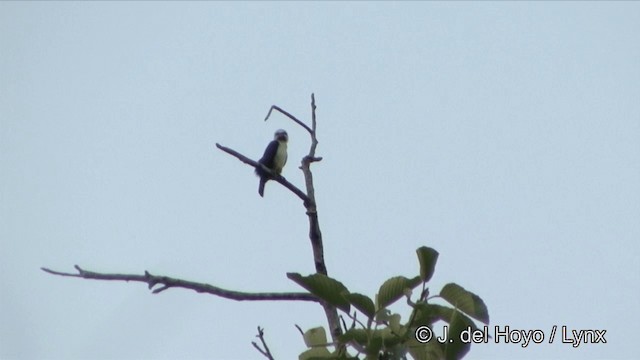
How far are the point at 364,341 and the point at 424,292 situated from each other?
0.92ft

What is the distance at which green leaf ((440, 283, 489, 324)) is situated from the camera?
2461 mm

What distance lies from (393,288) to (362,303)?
121 mm

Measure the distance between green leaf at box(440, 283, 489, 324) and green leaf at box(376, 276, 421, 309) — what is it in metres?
0.11

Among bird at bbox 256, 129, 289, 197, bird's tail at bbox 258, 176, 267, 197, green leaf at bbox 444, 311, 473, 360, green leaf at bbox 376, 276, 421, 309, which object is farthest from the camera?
bird at bbox 256, 129, 289, 197

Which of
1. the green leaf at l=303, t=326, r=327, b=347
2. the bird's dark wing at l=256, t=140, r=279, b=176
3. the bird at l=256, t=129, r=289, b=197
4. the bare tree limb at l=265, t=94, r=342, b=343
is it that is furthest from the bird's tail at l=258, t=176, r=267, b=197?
the green leaf at l=303, t=326, r=327, b=347

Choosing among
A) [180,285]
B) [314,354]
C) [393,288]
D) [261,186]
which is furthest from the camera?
[261,186]

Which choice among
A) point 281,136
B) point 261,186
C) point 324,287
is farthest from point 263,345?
point 281,136

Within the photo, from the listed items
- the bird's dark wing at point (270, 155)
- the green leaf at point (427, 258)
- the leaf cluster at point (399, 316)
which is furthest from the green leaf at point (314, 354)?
the bird's dark wing at point (270, 155)

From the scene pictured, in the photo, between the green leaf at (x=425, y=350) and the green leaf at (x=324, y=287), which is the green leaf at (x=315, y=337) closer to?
the green leaf at (x=324, y=287)

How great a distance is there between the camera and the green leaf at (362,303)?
245cm

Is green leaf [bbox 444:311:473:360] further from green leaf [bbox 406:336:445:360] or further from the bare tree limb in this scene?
the bare tree limb

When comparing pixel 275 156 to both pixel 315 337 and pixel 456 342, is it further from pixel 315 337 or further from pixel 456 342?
pixel 456 342

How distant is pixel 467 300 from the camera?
246 cm

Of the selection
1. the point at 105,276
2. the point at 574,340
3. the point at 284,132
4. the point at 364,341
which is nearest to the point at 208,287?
the point at 105,276
